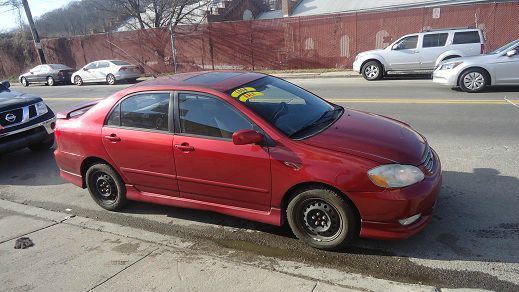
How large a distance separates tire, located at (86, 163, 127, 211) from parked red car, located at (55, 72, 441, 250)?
0.5 inches

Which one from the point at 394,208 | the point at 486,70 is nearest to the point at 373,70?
the point at 486,70

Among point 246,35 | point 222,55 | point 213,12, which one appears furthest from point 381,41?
point 213,12

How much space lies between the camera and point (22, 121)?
7.34 meters

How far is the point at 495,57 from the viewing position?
10.6 m

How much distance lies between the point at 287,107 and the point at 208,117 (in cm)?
84

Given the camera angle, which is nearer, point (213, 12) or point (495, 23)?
point (495, 23)

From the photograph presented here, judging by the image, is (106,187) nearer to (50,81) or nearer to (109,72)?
(109,72)

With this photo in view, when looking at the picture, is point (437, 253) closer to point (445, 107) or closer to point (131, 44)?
point (445, 107)

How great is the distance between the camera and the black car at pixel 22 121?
23.1ft

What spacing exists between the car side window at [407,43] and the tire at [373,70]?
0.87 metres

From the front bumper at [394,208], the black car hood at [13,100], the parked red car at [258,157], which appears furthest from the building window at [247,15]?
the front bumper at [394,208]

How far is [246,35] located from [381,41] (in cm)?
736

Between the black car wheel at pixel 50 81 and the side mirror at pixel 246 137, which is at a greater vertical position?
the side mirror at pixel 246 137

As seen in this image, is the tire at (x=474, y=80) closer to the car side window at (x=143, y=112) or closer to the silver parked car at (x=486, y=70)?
the silver parked car at (x=486, y=70)
